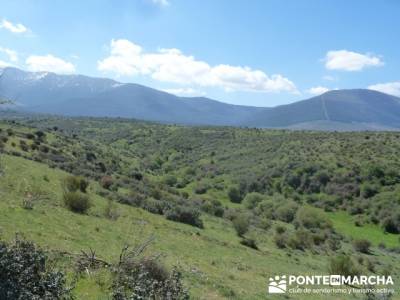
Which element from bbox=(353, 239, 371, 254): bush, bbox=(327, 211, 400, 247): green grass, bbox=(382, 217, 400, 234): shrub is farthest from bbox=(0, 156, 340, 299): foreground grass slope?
bbox=(382, 217, 400, 234): shrub

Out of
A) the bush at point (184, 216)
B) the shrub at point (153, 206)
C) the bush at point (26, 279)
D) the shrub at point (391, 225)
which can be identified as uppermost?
the bush at point (26, 279)

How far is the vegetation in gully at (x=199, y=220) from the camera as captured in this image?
12289 millimetres

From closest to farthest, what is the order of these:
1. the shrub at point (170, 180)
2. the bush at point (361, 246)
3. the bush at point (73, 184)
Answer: the bush at point (73, 184), the bush at point (361, 246), the shrub at point (170, 180)

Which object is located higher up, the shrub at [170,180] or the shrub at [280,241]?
the shrub at [280,241]

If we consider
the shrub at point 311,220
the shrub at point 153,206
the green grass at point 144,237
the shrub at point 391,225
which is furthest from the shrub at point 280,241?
the shrub at point 391,225

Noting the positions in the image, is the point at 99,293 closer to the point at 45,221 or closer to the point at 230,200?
the point at 45,221

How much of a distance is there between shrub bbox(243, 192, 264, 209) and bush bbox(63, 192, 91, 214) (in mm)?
44348

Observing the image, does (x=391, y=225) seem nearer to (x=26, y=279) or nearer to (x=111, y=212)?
(x=111, y=212)

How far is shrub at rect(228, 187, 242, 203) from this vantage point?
7296cm

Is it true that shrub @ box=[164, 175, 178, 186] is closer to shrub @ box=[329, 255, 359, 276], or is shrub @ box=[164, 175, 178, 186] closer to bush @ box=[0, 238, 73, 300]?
shrub @ box=[329, 255, 359, 276]

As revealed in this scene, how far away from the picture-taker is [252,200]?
6900 cm

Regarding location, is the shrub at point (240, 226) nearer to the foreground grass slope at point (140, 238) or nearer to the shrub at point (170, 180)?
the foreground grass slope at point (140, 238)

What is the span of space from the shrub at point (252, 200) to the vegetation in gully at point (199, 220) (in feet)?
0.72

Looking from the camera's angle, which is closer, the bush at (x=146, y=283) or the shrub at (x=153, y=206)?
the bush at (x=146, y=283)
